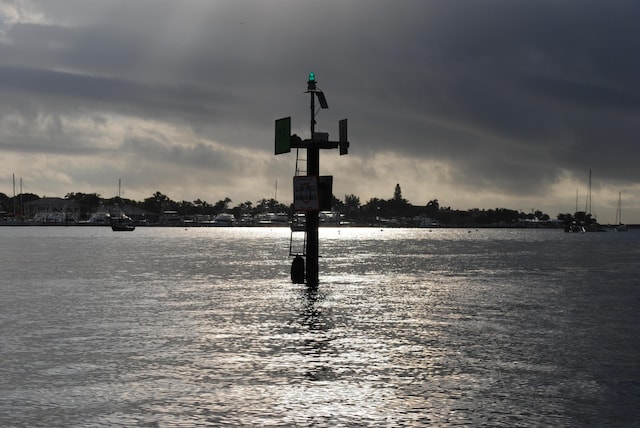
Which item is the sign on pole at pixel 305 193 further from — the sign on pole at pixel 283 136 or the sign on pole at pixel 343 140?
the sign on pole at pixel 343 140

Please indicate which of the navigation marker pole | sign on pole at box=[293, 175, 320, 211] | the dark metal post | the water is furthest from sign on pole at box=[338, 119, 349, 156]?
the water

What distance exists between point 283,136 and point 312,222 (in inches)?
199

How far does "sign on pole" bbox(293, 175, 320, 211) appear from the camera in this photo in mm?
38791

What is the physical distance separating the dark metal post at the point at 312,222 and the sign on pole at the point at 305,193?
780mm

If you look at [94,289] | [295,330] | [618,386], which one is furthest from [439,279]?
[618,386]

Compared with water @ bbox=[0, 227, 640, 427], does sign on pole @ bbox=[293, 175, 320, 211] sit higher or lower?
higher

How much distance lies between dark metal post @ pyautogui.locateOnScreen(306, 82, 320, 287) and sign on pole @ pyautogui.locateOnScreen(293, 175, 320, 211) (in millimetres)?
780

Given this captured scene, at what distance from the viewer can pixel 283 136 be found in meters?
39.9

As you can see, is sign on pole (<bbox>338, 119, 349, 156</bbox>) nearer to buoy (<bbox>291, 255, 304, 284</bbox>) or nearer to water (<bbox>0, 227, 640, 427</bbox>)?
buoy (<bbox>291, 255, 304, 284</bbox>)

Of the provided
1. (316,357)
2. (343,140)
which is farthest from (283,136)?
(316,357)

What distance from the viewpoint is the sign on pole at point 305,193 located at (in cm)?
3879

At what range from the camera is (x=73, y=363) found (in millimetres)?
18875

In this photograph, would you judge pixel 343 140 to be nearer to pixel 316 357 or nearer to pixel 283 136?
pixel 283 136

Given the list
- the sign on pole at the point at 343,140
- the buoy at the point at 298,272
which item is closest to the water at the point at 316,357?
the buoy at the point at 298,272
